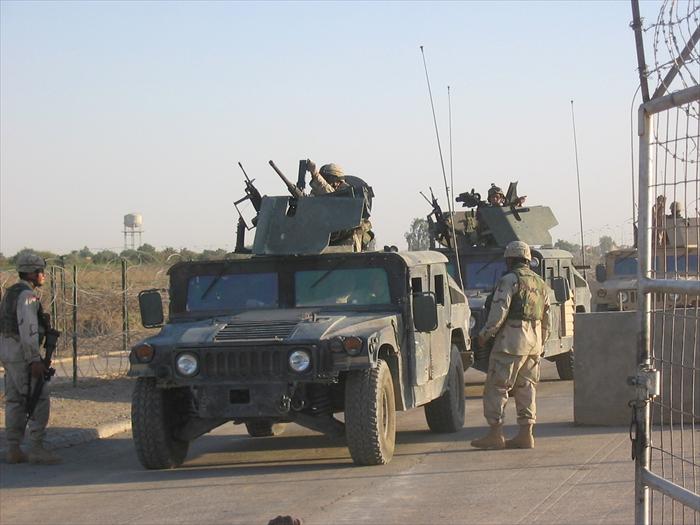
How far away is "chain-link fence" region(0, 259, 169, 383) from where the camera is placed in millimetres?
17672

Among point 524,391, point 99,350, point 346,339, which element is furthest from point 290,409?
point 99,350

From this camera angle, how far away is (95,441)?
11852 millimetres

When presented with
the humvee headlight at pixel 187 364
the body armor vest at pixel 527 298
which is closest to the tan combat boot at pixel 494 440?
the body armor vest at pixel 527 298

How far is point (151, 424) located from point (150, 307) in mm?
1553

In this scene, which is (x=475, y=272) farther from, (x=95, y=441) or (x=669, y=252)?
Result: (x=669, y=252)

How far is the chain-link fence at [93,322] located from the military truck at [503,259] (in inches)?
156

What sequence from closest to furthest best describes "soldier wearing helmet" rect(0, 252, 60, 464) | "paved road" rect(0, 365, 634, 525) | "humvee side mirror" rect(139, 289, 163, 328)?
"paved road" rect(0, 365, 634, 525) → "soldier wearing helmet" rect(0, 252, 60, 464) → "humvee side mirror" rect(139, 289, 163, 328)

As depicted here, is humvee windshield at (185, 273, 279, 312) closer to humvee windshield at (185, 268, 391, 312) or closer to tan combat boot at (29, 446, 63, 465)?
humvee windshield at (185, 268, 391, 312)

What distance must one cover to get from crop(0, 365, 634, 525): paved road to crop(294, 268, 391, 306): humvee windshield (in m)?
1.30

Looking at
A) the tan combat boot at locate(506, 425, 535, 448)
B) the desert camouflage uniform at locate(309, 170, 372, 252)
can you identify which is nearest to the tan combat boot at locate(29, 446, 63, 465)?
the desert camouflage uniform at locate(309, 170, 372, 252)

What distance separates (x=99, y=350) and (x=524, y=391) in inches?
515

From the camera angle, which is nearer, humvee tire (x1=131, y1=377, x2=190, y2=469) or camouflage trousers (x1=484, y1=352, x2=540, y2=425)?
humvee tire (x1=131, y1=377, x2=190, y2=469)

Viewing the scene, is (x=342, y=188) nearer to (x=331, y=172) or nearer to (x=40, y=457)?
(x=331, y=172)

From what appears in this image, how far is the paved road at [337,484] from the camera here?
24.9 feet
